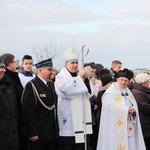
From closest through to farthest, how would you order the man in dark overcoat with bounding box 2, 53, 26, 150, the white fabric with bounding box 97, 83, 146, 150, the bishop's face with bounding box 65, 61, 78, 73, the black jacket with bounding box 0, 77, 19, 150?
the black jacket with bounding box 0, 77, 19, 150
the man in dark overcoat with bounding box 2, 53, 26, 150
the bishop's face with bounding box 65, 61, 78, 73
the white fabric with bounding box 97, 83, 146, 150

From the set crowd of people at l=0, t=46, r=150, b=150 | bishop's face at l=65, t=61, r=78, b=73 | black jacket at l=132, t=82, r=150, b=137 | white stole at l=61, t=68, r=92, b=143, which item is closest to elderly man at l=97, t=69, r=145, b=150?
crowd of people at l=0, t=46, r=150, b=150

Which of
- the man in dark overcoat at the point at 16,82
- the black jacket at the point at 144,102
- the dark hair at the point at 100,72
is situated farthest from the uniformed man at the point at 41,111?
the dark hair at the point at 100,72

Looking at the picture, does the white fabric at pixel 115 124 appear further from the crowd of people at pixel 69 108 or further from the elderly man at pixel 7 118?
the elderly man at pixel 7 118

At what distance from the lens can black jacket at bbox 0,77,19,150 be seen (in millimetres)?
5508

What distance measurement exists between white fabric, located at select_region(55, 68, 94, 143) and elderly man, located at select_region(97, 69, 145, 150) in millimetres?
700

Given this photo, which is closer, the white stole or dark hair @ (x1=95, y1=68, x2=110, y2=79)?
the white stole

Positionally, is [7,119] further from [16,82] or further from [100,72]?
[100,72]

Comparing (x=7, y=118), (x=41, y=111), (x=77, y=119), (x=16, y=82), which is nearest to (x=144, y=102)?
(x=77, y=119)

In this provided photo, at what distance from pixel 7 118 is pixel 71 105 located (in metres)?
1.67

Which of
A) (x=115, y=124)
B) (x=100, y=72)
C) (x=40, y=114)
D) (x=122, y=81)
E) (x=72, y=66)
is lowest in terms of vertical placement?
(x=115, y=124)

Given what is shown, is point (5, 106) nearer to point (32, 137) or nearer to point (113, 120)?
point (32, 137)

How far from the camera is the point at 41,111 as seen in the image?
643 centimetres

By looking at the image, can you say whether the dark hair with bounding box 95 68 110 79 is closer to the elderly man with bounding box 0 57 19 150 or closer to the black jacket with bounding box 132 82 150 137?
the black jacket with bounding box 132 82 150 137

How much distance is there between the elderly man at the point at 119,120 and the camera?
759 centimetres
